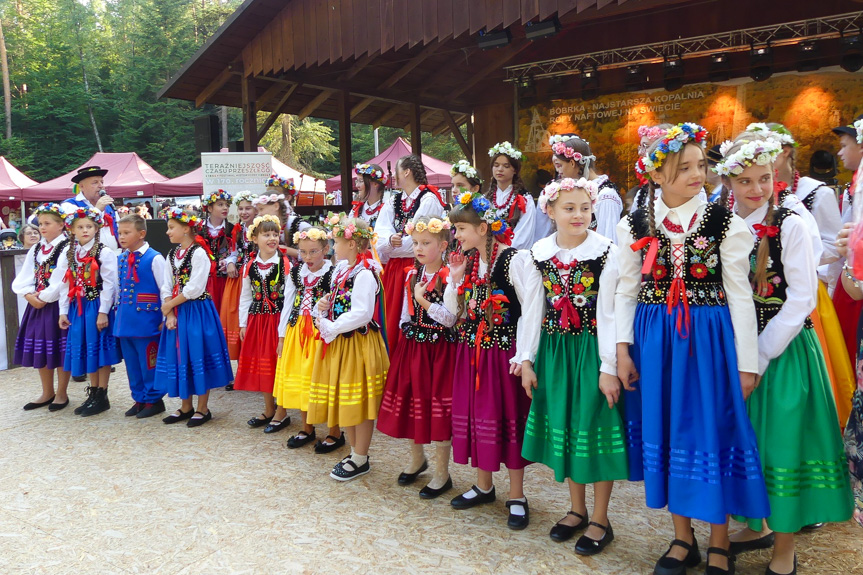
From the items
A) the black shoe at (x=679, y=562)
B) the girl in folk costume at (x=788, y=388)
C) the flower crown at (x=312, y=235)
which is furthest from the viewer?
the flower crown at (x=312, y=235)

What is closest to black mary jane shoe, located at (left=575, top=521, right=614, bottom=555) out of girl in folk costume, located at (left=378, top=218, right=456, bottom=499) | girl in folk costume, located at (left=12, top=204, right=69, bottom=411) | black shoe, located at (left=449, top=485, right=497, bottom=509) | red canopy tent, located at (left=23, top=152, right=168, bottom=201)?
black shoe, located at (left=449, top=485, right=497, bottom=509)

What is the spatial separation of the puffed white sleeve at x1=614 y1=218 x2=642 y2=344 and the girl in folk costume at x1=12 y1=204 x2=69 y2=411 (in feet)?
16.8

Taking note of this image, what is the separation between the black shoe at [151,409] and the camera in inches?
219

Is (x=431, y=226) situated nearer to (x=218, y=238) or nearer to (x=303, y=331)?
(x=303, y=331)

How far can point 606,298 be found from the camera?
2908 millimetres

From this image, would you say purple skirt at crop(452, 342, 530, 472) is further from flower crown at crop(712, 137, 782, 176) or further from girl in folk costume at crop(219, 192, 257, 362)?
girl in folk costume at crop(219, 192, 257, 362)

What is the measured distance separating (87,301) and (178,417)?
4.40 ft

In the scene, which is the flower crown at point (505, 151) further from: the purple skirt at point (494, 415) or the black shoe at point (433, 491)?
the black shoe at point (433, 491)

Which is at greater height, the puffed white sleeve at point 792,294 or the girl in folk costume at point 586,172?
the girl in folk costume at point 586,172

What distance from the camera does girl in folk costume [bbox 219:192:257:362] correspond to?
6156mm

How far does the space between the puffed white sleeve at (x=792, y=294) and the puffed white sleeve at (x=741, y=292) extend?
0.25 ft

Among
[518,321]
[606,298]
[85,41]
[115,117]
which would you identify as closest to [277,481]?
[518,321]

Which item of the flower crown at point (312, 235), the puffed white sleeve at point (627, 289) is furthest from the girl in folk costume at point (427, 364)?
the puffed white sleeve at point (627, 289)

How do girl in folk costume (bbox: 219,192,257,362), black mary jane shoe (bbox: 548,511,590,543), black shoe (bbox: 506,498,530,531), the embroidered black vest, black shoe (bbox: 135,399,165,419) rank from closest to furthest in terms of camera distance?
1. the embroidered black vest
2. black mary jane shoe (bbox: 548,511,590,543)
3. black shoe (bbox: 506,498,530,531)
4. black shoe (bbox: 135,399,165,419)
5. girl in folk costume (bbox: 219,192,257,362)
